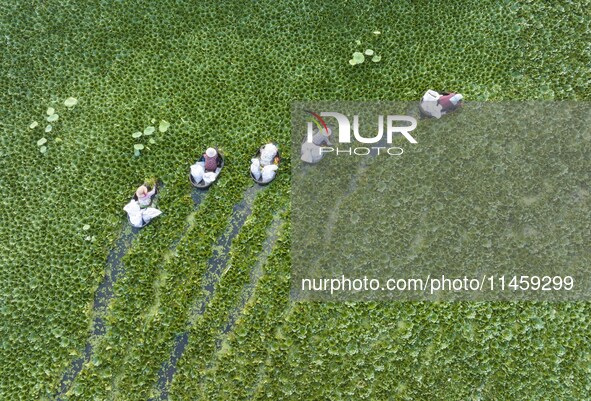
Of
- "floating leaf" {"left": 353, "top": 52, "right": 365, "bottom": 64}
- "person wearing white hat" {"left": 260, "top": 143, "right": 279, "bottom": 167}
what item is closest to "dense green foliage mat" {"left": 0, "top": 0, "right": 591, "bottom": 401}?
"floating leaf" {"left": 353, "top": 52, "right": 365, "bottom": 64}

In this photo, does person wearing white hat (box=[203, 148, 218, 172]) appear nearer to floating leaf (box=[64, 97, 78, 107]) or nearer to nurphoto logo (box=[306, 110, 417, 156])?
nurphoto logo (box=[306, 110, 417, 156])

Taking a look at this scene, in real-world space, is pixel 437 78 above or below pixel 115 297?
above

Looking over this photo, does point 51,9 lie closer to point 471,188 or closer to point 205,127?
point 205,127

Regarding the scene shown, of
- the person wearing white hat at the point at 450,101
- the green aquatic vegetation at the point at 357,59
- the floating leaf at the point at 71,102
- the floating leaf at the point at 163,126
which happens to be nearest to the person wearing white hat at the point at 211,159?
the floating leaf at the point at 163,126

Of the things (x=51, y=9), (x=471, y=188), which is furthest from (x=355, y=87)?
(x=51, y=9)

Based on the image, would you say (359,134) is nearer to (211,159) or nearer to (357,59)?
(357,59)

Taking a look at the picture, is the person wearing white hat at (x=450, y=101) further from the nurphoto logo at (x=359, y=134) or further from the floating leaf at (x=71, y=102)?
the floating leaf at (x=71, y=102)

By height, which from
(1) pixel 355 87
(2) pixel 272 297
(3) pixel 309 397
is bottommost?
(3) pixel 309 397
